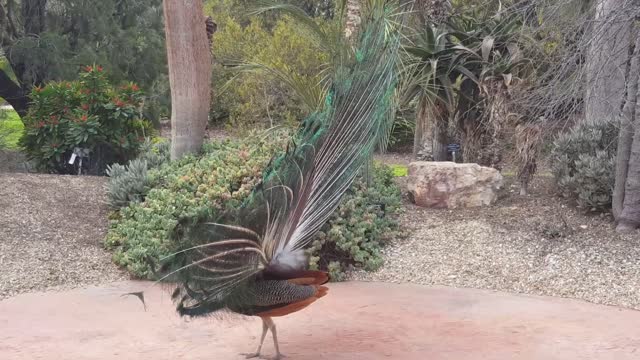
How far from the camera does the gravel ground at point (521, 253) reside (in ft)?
24.4

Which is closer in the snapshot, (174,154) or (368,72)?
(368,72)

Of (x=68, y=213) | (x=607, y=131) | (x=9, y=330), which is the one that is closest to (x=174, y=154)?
(x=68, y=213)

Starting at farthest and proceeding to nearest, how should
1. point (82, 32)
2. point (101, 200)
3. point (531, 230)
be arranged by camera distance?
point (82, 32)
point (101, 200)
point (531, 230)

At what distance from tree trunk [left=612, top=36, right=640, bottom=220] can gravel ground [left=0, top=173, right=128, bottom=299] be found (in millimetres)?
5541

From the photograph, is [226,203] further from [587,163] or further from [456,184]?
[587,163]

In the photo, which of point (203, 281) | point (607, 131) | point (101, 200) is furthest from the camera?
point (101, 200)

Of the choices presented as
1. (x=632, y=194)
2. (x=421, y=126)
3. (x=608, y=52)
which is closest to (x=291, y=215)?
(x=608, y=52)

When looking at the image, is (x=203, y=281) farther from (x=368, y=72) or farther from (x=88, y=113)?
(x=88, y=113)

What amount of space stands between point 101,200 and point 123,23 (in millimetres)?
7633

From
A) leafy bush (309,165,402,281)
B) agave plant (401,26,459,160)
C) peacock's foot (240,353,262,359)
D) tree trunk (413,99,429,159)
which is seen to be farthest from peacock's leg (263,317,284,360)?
tree trunk (413,99,429,159)

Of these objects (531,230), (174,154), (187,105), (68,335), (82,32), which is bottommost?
(68,335)

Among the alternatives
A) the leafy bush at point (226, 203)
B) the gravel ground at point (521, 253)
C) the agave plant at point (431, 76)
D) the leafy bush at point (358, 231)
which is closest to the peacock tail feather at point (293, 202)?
the leafy bush at point (358, 231)

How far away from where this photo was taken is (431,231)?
29.3ft

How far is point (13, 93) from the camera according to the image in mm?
15891
